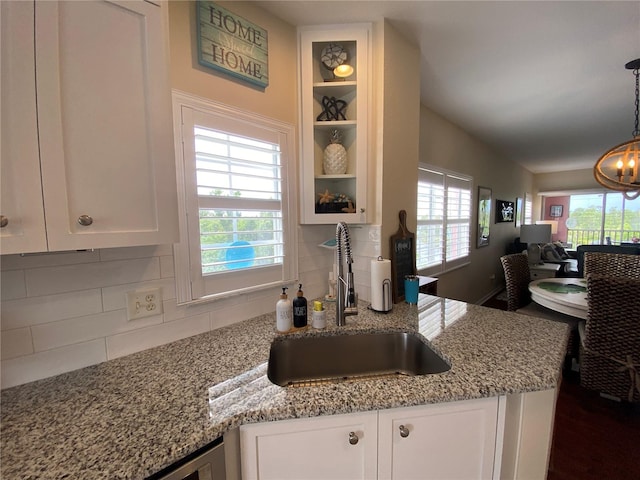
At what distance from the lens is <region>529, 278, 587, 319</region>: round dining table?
1962mm

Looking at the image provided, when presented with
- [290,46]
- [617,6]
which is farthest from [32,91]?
[617,6]

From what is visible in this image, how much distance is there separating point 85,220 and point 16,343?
0.51 meters

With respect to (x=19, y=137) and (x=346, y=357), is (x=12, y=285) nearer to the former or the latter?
(x=19, y=137)

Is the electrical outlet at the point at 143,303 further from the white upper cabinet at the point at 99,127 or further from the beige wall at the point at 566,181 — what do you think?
the beige wall at the point at 566,181

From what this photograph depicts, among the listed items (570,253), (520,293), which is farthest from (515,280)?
(570,253)

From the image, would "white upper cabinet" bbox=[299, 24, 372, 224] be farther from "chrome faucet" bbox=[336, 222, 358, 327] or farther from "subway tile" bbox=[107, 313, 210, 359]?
"subway tile" bbox=[107, 313, 210, 359]

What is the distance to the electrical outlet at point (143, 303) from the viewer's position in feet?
3.42

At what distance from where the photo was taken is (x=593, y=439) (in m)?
1.67

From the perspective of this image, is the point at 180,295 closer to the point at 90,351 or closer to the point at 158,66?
the point at 90,351

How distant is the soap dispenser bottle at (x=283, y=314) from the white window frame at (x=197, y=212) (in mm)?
259

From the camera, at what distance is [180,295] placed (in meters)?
1.16

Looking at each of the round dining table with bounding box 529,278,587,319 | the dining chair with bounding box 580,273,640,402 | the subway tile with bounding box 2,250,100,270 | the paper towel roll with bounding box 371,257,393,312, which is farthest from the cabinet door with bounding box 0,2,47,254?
the round dining table with bounding box 529,278,587,319

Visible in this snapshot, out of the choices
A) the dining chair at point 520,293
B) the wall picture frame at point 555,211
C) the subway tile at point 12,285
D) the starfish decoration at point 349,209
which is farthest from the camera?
the wall picture frame at point 555,211

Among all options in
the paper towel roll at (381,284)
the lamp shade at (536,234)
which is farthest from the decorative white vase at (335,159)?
the lamp shade at (536,234)
